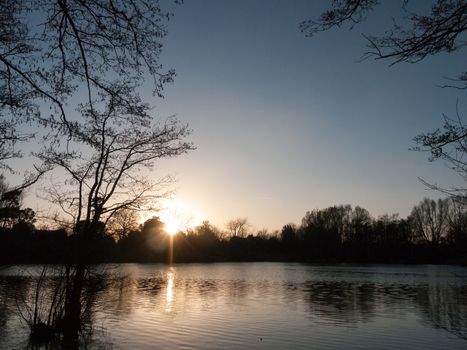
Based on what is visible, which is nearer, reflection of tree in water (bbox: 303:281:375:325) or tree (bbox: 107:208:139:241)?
tree (bbox: 107:208:139:241)

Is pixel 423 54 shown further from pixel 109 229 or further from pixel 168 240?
pixel 168 240

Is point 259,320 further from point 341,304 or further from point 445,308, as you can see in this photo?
point 445,308

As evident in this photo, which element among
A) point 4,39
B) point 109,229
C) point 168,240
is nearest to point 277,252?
point 168,240

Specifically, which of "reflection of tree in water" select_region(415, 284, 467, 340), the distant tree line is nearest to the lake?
"reflection of tree in water" select_region(415, 284, 467, 340)

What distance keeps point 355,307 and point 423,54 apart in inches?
868

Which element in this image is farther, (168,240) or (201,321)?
(168,240)

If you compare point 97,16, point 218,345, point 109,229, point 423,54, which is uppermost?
point 97,16

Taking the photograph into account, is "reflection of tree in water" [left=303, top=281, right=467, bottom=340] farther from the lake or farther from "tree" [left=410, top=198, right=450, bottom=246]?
"tree" [left=410, top=198, right=450, bottom=246]

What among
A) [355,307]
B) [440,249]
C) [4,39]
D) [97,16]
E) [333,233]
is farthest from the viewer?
[333,233]

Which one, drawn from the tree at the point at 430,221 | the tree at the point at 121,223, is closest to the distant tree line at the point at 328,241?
the tree at the point at 430,221

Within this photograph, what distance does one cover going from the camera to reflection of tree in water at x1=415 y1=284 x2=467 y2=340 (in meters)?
19.2

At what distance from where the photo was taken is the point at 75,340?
47.0 feet

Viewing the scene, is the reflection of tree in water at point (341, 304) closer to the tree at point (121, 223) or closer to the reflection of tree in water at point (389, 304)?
the reflection of tree in water at point (389, 304)

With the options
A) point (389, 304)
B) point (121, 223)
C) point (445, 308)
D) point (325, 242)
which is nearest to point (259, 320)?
point (121, 223)
